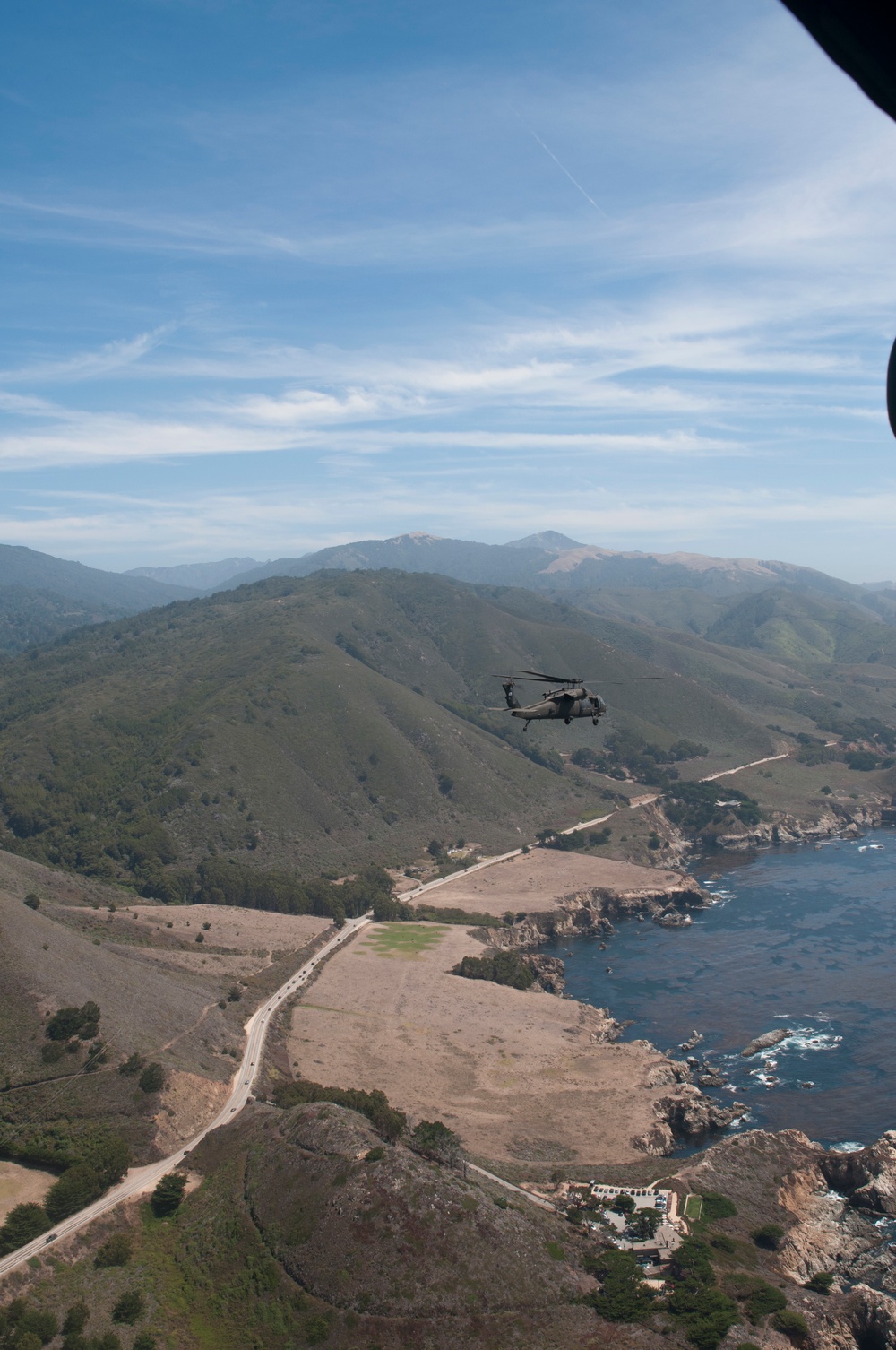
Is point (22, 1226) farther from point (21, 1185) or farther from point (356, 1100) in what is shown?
point (356, 1100)

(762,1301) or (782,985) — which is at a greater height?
(762,1301)

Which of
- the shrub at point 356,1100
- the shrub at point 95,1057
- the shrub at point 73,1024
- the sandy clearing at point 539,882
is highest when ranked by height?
the shrub at point 73,1024

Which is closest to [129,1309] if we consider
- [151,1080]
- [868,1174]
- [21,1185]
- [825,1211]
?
[21,1185]

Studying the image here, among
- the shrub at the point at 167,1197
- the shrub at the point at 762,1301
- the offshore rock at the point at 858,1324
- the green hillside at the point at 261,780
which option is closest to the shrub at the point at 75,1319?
the shrub at the point at 167,1197

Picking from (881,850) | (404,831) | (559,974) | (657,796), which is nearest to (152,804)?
(404,831)

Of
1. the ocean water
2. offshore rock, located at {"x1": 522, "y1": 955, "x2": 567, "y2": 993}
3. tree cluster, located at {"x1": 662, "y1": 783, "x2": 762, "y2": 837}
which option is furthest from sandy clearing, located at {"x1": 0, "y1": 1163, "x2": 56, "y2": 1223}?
tree cluster, located at {"x1": 662, "y1": 783, "x2": 762, "y2": 837}

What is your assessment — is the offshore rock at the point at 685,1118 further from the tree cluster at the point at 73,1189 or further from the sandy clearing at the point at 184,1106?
the tree cluster at the point at 73,1189
